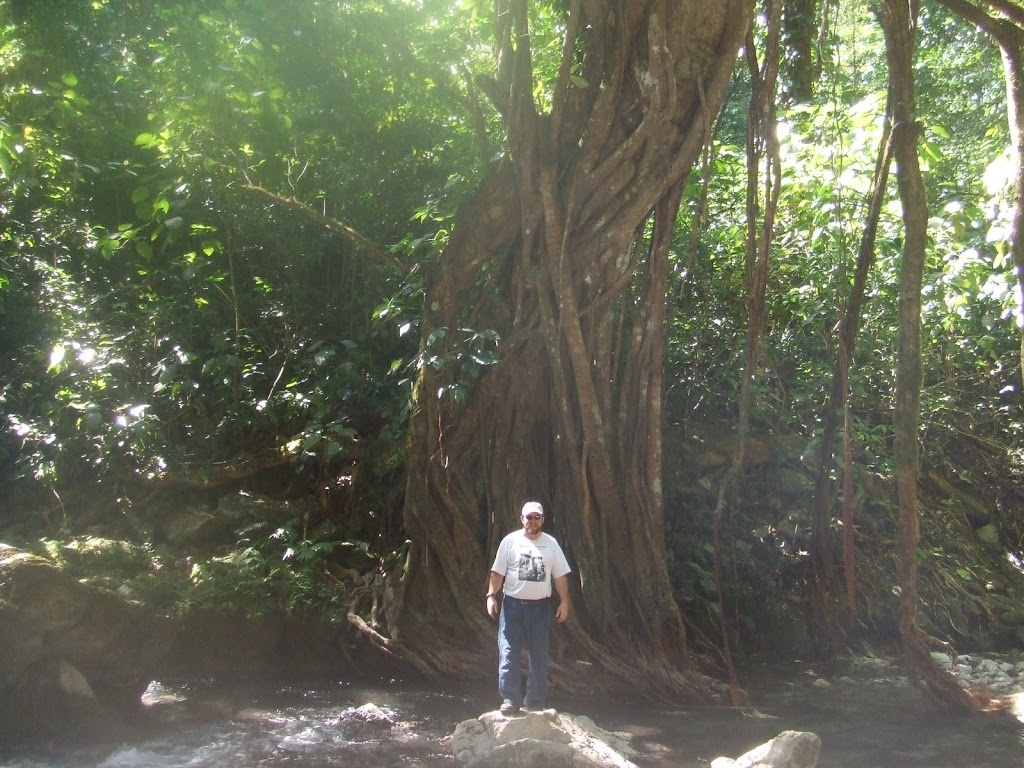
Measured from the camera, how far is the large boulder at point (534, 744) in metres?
3.71

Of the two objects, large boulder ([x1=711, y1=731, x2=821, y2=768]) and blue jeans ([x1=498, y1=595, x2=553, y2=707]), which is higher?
blue jeans ([x1=498, y1=595, x2=553, y2=707])

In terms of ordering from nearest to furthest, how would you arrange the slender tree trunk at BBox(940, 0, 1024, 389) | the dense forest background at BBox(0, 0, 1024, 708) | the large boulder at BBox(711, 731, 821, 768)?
the large boulder at BBox(711, 731, 821, 768), the slender tree trunk at BBox(940, 0, 1024, 389), the dense forest background at BBox(0, 0, 1024, 708)

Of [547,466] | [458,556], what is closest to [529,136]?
[547,466]

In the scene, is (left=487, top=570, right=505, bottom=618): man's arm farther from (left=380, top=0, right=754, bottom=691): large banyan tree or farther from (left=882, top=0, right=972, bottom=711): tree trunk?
(left=882, top=0, right=972, bottom=711): tree trunk

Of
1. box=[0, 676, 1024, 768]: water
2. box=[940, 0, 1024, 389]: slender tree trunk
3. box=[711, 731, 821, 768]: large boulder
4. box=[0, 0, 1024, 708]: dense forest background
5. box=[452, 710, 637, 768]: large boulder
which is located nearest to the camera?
box=[711, 731, 821, 768]: large boulder

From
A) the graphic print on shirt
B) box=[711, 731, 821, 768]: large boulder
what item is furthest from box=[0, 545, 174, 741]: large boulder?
box=[711, 731, 821, 768]: large boulder

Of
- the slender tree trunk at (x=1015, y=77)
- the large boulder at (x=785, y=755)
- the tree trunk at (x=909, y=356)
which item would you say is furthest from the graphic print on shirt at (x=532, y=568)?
the slender tree trunk at (x=1015, y=77)

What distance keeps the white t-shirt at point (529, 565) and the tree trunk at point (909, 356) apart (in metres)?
1.80

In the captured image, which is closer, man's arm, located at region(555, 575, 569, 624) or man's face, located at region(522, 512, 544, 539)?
man's face, located at region(522, 512, 544, 539)

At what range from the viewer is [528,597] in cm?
451

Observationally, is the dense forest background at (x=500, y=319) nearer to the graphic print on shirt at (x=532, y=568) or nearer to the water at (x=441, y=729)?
the water at (x=441, y=729)

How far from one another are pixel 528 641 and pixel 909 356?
2466 mm

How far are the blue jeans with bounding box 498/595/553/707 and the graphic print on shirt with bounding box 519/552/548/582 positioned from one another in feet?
0.41

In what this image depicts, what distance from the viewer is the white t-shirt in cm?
451
